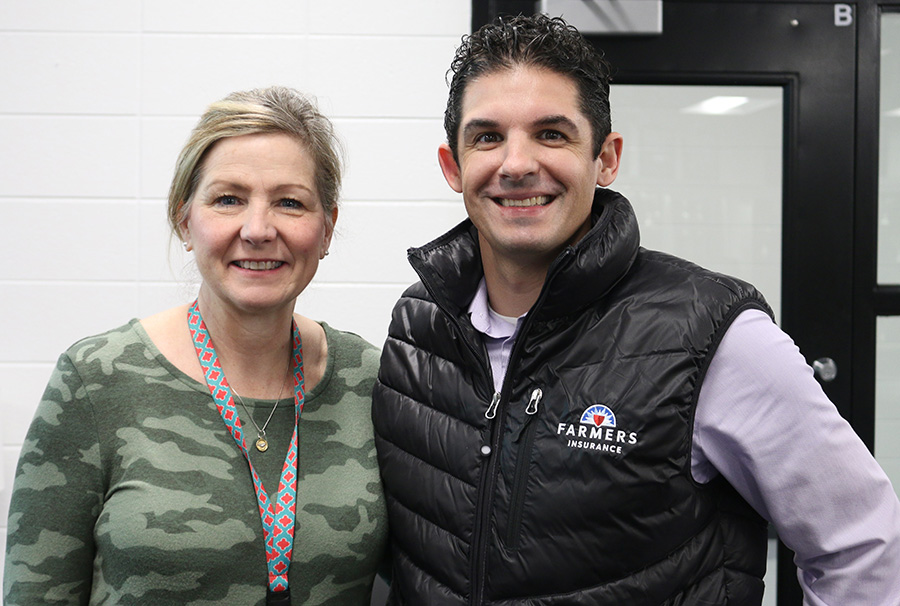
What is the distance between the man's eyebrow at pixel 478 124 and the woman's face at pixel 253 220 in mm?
285

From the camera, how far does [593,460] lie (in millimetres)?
1150

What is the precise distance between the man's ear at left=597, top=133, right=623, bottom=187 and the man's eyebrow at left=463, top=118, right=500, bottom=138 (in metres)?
0.20

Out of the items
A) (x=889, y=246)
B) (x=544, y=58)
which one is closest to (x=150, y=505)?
(x=544, y=58)

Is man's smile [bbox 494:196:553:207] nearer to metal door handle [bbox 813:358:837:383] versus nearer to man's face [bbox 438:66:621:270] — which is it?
man's face [bbox 438:66:621:270]

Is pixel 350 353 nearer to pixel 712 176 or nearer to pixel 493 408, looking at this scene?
pixel 493 408

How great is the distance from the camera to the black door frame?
253 centimetres

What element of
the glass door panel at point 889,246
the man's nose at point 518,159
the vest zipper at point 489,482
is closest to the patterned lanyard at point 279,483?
the vest zipper at point 489,482

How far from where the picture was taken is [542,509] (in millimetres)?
1161

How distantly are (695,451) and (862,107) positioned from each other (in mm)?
1869

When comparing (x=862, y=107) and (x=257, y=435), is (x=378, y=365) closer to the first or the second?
(x=257, y=435)

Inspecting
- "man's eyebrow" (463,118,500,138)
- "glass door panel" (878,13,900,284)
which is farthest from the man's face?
"glass door panel" (878,13,900,284)

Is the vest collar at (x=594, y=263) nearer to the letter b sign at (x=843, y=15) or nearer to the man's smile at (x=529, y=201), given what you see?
the man's smile at (x=529, y=201)

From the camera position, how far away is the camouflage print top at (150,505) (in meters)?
1.24

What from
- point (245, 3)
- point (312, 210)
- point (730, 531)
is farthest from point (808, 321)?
point (245, 3)
